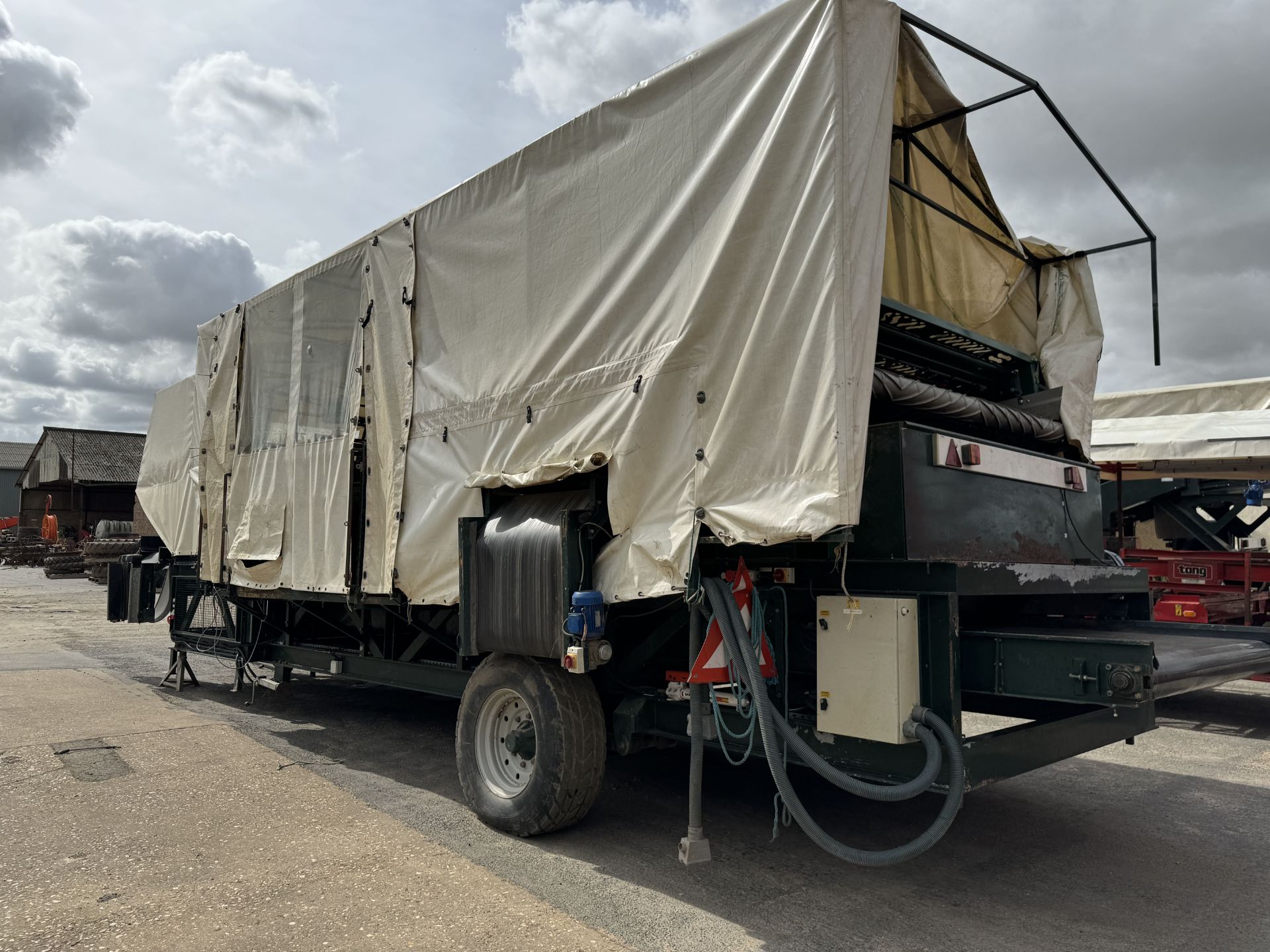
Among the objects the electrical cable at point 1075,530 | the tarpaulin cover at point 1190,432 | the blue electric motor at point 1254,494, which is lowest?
the electrical cable at point 1075,530

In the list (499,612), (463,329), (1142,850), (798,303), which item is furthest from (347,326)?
(1142,850)

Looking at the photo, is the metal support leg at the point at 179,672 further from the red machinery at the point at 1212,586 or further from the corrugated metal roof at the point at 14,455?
the corrugated metal roof at the point at 14,455

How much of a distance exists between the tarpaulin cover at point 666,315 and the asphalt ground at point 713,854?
50.6 inches

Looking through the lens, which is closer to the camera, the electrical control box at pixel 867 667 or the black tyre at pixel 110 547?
the electrical control box at pixel 867 667

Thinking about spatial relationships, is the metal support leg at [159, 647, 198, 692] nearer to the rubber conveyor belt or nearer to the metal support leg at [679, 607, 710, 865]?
the metal support leg at [679, 607, 710, 865]

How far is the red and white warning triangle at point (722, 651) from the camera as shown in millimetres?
3891

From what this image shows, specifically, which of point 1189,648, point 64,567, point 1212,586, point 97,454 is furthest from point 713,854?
point 97,454

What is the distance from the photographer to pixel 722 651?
12.9 ft

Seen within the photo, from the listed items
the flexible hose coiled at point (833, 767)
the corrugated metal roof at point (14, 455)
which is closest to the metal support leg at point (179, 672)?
the flexible hose coiled at point (833, 767)

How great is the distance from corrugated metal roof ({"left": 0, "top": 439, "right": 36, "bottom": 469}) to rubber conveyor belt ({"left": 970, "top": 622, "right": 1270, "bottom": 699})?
234 ft

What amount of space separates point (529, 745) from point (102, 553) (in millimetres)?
27032

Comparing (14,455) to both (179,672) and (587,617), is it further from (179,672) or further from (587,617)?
(587,617)

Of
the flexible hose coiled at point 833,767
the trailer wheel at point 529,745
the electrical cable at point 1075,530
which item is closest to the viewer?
the flexible hose coiled at point 833,767

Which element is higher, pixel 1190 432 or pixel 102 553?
pixel 1190 432
